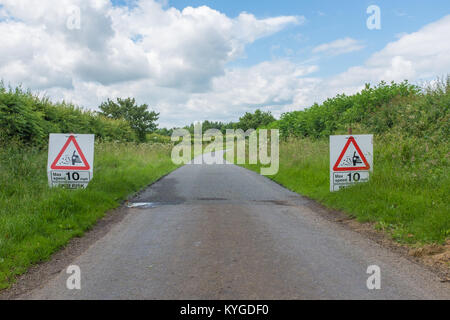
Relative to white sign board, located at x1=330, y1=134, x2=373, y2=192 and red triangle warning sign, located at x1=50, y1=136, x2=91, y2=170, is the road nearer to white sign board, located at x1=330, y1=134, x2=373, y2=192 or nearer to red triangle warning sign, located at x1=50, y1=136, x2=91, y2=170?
white sign board, located at x1=330, y1=134, x2=373, y2=192

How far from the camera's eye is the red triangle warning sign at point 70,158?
10062mm

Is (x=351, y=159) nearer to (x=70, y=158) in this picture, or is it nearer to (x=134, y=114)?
(x=70, y=158)

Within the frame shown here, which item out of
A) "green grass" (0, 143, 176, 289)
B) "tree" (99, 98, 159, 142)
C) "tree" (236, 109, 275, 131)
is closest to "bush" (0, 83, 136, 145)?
"green grass" (0, 143, 176, 289)

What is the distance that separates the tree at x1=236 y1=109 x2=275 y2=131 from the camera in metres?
74.9

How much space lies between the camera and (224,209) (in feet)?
32.7

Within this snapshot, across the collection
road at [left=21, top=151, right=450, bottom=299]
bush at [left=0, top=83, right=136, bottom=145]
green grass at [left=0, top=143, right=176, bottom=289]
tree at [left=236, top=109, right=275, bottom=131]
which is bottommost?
road at [left=21, top=151, right=450, bottom=299]

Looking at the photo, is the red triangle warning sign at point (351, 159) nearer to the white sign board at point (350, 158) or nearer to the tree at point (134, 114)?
the white sign board at point (350, 158)

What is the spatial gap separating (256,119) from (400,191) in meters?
67.7

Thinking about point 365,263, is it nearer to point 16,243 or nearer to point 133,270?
point 133,270

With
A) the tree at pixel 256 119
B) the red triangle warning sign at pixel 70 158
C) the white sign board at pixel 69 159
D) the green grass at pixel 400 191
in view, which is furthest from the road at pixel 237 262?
the tree at pixel 256 119

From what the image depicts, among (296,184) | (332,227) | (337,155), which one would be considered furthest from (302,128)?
(332,227)

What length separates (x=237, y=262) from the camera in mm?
5508

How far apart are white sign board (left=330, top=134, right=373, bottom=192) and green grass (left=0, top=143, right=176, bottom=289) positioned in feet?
21.2

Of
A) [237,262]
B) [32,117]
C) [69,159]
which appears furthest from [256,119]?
[237,262]
